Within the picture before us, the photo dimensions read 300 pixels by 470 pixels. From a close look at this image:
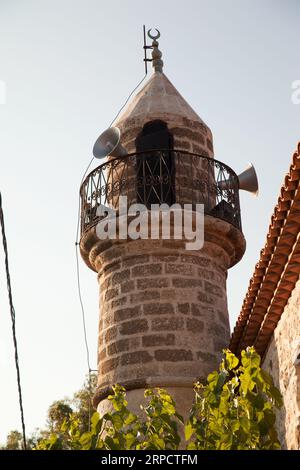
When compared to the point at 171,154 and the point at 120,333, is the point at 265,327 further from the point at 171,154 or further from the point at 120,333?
the point at 171,154

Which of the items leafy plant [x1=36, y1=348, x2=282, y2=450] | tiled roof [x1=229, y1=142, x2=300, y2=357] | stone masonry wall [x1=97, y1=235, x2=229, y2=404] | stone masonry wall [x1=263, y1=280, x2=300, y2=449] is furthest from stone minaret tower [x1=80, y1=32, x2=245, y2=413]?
leafy plant [x1=36, y1=348, x2=282, y2=450]

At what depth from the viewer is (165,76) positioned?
13.9 metres

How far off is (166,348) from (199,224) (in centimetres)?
180

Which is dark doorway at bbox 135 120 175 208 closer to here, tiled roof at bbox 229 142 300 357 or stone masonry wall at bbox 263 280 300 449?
tiled roof at bbox 229 142 300 357

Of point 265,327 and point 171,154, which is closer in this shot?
point 265,327

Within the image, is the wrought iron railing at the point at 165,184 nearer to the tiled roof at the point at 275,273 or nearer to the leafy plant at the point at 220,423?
the tiled roof at the point at 275,273

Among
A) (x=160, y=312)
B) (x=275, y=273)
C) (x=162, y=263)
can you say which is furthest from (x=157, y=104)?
(x=275, y=273)

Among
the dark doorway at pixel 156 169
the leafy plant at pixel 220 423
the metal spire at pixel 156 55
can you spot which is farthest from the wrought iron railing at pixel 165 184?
the leafy plant at pixel 220 423

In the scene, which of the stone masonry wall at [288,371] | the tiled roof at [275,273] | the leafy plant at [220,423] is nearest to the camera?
the leafy plant at [220,423]

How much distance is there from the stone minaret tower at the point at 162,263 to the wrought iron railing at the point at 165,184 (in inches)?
0.6

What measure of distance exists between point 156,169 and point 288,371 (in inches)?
183

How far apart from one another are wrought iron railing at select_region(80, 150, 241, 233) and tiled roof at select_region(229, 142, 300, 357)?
99.8 inches

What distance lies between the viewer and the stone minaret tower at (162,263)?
10633 millimetres
